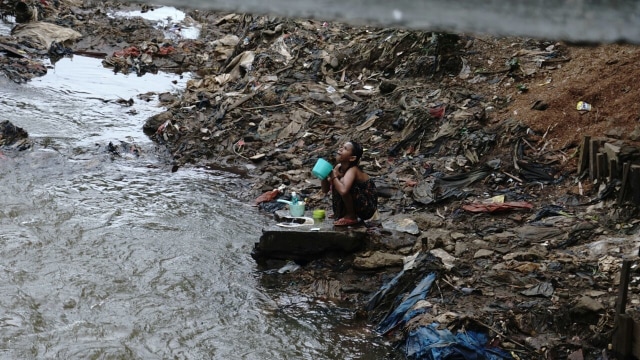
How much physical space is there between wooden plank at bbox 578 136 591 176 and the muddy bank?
0.23ft

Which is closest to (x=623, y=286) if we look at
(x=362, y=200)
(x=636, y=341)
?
(x=636, y=341)

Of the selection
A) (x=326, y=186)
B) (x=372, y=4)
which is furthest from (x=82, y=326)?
(x=372, y=4)

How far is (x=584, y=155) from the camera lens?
764cm

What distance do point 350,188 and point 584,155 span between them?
2.82 m

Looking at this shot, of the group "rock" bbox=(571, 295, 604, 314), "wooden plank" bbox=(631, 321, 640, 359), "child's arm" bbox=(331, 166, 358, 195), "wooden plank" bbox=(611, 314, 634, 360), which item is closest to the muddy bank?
"rock" bbox=(571, 295, 604, 314)

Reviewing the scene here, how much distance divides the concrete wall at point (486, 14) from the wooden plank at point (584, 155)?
5651mm

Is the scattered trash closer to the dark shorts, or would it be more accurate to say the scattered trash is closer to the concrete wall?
the dark shorts

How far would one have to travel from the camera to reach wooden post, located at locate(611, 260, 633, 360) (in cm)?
481

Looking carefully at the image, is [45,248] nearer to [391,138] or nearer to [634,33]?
[391,138]

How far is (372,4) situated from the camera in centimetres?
223

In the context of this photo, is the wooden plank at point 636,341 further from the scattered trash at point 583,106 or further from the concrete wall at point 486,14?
the scattered trash at point 583,106

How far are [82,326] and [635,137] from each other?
20.1 ft

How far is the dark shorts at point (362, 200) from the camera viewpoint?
23.2 ft

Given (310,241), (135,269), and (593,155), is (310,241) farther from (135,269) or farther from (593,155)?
(593,155)
